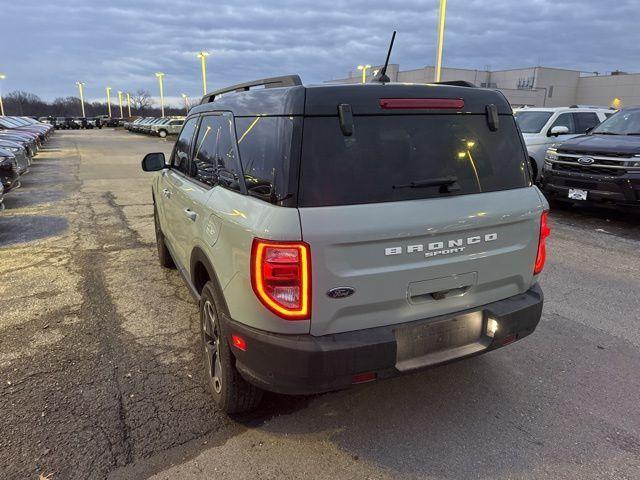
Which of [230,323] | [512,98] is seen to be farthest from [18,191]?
[512,98]

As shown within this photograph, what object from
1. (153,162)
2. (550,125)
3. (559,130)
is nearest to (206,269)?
(153,162)

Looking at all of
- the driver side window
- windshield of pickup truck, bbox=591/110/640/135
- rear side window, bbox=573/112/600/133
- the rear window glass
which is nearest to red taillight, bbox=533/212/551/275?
the rear window glass

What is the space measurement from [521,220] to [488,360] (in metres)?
1.33

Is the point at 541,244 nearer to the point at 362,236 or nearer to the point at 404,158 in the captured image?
the point at 404,158

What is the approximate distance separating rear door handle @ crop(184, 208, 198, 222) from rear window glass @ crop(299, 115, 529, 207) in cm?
124

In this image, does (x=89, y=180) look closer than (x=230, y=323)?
No

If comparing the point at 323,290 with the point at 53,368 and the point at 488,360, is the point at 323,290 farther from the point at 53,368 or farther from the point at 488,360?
the point at 53,368

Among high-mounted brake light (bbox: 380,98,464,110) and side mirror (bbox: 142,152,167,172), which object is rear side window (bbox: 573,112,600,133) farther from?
side mirror (bbox: 142,152,167,172)

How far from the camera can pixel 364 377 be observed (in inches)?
93.7

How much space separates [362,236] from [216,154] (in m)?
1.48

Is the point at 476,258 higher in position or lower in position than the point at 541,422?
higher

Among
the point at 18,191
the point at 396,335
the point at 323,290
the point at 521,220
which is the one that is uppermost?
the point at 521,220

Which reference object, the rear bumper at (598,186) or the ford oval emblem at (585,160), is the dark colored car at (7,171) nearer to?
the rear bumper at (598,186)

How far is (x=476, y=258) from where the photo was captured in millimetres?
2607
